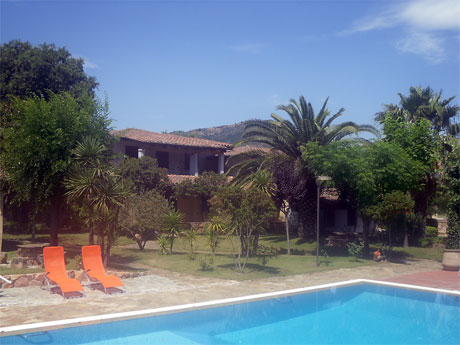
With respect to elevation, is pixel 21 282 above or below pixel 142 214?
→ below

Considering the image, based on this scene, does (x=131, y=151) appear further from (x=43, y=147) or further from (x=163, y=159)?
(x=43, y=147)

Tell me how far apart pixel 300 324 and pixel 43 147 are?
1131cm

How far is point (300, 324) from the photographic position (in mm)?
10492

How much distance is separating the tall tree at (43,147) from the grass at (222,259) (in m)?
2.92

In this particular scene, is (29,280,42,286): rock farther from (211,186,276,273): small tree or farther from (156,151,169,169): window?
(156,151,169,169): window

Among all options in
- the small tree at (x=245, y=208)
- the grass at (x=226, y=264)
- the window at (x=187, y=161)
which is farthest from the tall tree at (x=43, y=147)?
the window at (x=187, y=161)

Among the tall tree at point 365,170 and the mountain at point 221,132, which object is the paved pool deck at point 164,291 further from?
the mountain at point 221,132

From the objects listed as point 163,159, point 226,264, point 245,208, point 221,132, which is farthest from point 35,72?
point 221,132

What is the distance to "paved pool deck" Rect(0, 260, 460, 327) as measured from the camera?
31.3 ft

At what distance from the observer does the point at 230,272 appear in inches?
602

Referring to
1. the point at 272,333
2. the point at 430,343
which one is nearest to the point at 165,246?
the point at 272,333

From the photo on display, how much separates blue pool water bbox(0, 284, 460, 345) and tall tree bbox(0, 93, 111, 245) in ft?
29.3

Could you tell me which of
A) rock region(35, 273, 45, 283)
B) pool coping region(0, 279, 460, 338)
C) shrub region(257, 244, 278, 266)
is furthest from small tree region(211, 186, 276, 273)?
rock region(35, 273, 45, 283)

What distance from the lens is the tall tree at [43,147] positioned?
16.4 m
